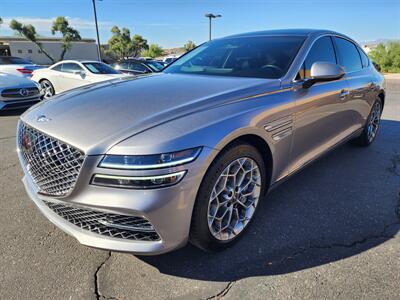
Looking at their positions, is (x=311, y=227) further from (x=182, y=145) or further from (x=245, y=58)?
(x=245, y=58)

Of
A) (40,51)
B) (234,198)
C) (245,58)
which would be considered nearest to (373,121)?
(245,58)

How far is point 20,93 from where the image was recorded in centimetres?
730

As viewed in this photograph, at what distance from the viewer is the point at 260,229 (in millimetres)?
2658

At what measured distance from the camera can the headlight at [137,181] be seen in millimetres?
1719

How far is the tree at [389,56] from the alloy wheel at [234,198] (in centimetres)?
2998

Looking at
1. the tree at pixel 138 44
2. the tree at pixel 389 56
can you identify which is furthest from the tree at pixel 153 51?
the tree at pixel 389 56

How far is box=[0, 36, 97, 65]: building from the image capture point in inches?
1946

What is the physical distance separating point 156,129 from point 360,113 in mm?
3346

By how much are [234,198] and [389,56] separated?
103 ft

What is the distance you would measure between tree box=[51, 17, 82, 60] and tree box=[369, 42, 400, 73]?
43361mm

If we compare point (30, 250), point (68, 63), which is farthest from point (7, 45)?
point (30, 250)

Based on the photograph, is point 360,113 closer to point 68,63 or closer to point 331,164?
point 331,164

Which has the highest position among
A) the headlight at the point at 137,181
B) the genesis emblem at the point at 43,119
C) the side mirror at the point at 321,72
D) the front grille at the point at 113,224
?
the side mirror at the point at 321,72

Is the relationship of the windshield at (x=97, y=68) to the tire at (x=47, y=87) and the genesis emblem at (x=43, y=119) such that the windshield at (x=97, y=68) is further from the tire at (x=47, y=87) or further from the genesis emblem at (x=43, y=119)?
the genesis emblem at (x=43, y=119)
